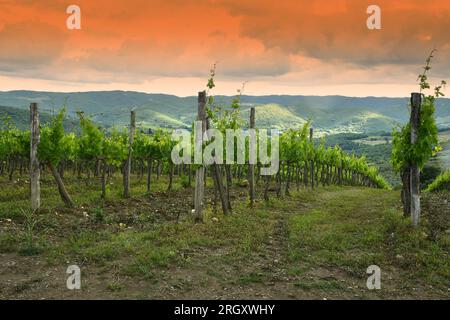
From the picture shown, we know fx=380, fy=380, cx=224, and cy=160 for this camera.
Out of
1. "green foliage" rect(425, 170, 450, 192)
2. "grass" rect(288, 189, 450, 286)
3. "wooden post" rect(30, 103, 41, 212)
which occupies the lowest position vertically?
"green foliage" rect(425, 170, 450, 192)

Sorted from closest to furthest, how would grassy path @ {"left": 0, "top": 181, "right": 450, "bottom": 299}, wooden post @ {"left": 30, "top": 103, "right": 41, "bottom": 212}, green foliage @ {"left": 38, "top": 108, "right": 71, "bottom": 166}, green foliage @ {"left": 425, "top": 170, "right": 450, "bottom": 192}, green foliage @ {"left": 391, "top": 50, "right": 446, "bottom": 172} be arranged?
grassy path @ {"left": 0, "top": 181, "right": 450, "bottom": 299} → green foliage @ {"left": 391, "top": 50, "right": 446, "bottom": 172} → wooden post @ {"left": 30, "top": 103, "right": 41, "bottom": 212} → green foliage @ {"left": 38, "top": 108, "right": 71, "bottom": 166} → green foliage @ {"left": 425, "top": 170, "right": 450, "bottom": 192}

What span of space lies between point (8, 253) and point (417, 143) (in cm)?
1565

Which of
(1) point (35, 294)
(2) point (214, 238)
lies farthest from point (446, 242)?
(1) point (35, 294)

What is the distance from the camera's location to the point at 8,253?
11680 mm

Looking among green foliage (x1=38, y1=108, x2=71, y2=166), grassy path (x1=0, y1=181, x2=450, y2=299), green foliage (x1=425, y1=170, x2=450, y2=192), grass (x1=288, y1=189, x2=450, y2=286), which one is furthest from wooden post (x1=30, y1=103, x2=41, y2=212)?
green foliage (x1=425, y1=170, x2=450, y2=192)

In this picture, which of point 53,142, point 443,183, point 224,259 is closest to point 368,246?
point 224,259

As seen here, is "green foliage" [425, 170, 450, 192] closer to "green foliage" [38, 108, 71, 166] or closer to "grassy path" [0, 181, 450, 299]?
"grassy path" [0, 181, 450, 299]

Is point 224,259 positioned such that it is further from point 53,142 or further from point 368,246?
point 53,142

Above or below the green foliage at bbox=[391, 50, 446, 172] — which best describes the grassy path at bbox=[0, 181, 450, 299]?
below

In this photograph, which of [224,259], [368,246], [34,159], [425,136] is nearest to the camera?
[224,259]

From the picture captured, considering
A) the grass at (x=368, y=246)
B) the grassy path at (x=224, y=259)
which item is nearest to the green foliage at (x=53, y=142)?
the grassy path at (x=224, y=259)

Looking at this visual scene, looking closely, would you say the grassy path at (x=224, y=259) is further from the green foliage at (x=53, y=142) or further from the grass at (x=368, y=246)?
the green foliage at (x=53, y=142)

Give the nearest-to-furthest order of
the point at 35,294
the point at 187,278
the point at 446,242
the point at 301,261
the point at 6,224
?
the point at 35,294, the point at 187,278, the point at 301,261, the point at 446,242, the point at 6,224
